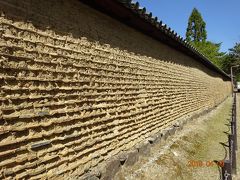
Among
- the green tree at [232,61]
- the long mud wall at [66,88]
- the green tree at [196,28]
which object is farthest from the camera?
the green tree at [232,61]

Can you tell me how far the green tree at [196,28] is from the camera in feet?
170

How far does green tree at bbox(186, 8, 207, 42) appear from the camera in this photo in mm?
51812

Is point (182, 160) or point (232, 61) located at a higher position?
point (232, 61)

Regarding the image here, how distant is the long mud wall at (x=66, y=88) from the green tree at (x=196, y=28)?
4750 cm

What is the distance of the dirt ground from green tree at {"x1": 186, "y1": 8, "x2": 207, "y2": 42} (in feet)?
146

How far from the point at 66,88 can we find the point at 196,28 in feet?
171

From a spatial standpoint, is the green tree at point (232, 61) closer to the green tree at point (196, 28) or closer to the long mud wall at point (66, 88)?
the green tree at point (196, 28)

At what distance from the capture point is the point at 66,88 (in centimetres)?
417
